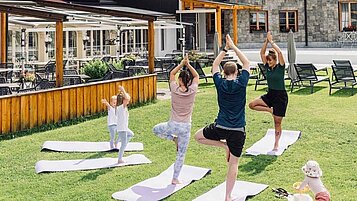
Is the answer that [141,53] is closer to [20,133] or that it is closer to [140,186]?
[20,133]

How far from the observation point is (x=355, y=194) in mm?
6277

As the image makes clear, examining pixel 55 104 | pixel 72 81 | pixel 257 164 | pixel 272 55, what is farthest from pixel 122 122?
pixel 72 81

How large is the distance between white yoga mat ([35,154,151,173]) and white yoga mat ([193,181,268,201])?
1890 millimetres

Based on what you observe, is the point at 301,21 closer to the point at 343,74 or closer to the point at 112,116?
the point at 343,74

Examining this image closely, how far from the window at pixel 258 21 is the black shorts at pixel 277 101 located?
96.1ft

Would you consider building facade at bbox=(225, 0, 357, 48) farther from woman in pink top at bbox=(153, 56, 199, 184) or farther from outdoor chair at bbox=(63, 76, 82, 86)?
woman in pink top at bbox=(153, 56, 199, 184)

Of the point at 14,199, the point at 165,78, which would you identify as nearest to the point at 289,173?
the point at 14,199

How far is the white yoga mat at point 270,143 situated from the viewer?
847 cm

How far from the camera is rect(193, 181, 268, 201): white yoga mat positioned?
20.4 feet

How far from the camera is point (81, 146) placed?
9.34 metres

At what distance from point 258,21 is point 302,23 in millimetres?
3213

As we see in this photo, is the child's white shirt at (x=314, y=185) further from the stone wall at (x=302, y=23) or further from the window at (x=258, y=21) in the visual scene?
the window at (x=258, y=21)

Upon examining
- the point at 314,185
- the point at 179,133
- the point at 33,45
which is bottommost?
the point at 314,185

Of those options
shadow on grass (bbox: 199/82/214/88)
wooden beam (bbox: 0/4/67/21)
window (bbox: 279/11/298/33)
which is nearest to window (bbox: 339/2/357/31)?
window (bbox: 279/11/298/33)
